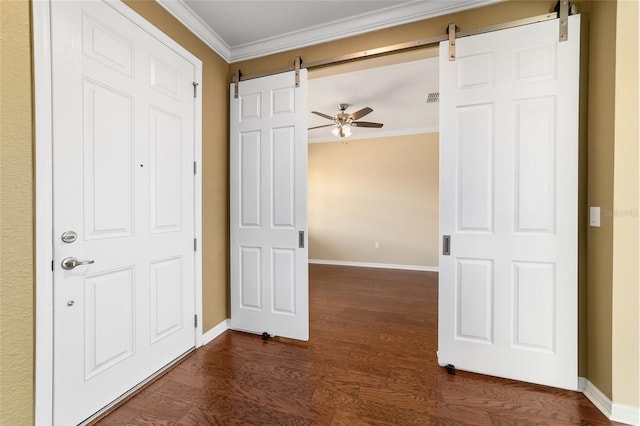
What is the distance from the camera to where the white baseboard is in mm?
1448

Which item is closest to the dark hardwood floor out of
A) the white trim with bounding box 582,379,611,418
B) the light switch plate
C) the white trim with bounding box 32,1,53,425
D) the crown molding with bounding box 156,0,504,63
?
the white trim with bounding box 582,379,611,418

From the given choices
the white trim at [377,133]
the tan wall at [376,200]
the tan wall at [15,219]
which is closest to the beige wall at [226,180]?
the tan wall at [15,219]

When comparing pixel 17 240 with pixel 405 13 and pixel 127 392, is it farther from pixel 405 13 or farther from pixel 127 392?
pixel 405 13

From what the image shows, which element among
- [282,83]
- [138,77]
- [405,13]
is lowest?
[138,77]

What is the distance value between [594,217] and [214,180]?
2.83 m

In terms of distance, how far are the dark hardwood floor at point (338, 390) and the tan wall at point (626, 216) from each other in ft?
1.11

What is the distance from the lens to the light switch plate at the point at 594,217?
63.4 inches

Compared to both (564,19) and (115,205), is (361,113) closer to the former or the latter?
(564,19)

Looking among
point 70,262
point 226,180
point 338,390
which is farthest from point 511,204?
point 70,262

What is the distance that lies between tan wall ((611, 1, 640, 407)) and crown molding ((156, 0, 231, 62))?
109 inches

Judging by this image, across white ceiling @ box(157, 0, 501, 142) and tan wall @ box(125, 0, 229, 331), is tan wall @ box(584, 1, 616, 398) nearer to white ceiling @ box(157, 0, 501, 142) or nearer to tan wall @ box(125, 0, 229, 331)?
white ceiling @ box(157, 0, 501, 142)

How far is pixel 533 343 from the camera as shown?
178cm

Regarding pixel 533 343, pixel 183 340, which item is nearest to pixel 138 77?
pixel 183 340

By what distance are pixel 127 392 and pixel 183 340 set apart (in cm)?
47
